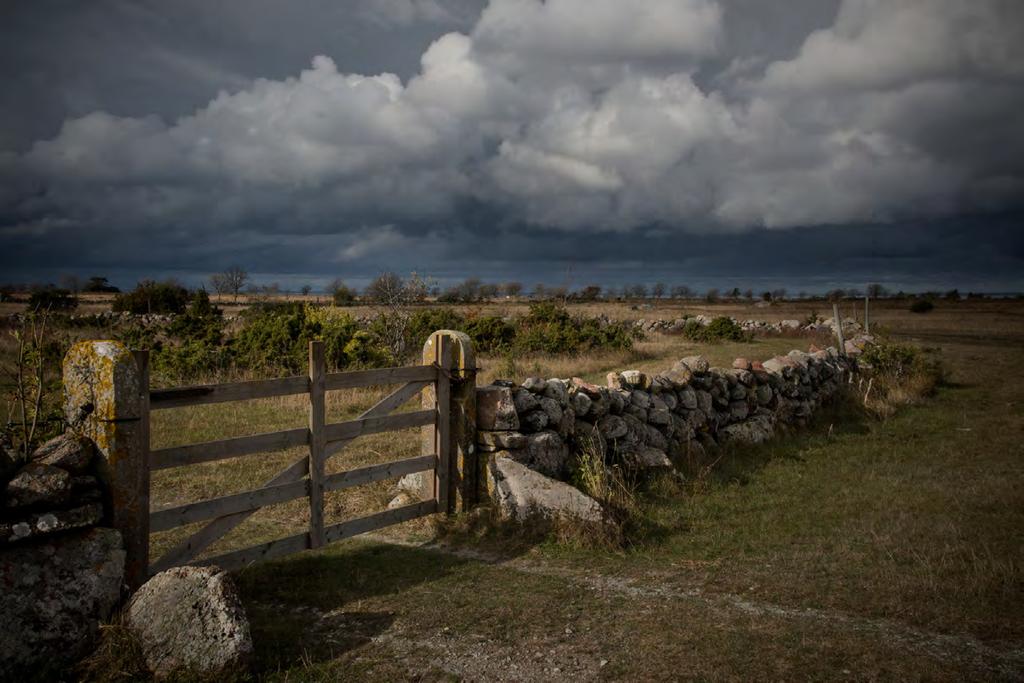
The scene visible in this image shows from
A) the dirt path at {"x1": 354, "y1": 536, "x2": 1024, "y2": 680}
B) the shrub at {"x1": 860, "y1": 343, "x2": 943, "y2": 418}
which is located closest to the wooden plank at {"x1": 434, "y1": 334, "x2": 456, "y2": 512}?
the dirt path at {"x1": 354, "y1": 536, "x2": 1024, "y2": 680}

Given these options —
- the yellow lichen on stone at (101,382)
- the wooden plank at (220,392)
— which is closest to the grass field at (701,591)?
the wooden plank at (220,392)

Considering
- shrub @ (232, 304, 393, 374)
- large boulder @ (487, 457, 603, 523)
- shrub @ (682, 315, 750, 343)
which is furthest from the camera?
shrub @ (682, 315, 750, 343)

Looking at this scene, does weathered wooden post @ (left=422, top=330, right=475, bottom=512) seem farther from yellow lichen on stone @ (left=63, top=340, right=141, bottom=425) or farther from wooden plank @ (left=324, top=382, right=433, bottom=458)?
yellow lichen on stone @ (left=63, top=340, right=141, bottom=425)

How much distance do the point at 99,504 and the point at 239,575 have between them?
1.71 metres

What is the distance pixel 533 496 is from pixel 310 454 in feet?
8.24

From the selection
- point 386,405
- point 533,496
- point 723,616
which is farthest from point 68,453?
point 723,616

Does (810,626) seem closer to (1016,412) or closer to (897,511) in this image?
(897,511)

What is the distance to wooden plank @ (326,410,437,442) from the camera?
6.53 meters

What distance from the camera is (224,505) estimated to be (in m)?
5.69

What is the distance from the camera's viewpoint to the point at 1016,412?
14.8 m

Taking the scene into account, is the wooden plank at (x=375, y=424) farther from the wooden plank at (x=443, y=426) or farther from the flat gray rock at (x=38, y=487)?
the flat gray rock at (x=38, y=487)

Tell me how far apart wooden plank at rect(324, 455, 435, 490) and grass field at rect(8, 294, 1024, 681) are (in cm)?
75

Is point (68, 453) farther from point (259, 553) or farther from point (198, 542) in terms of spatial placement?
point (259, 553)

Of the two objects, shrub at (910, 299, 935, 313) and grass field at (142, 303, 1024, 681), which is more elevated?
shrub at (910, 299, 935, 313)
